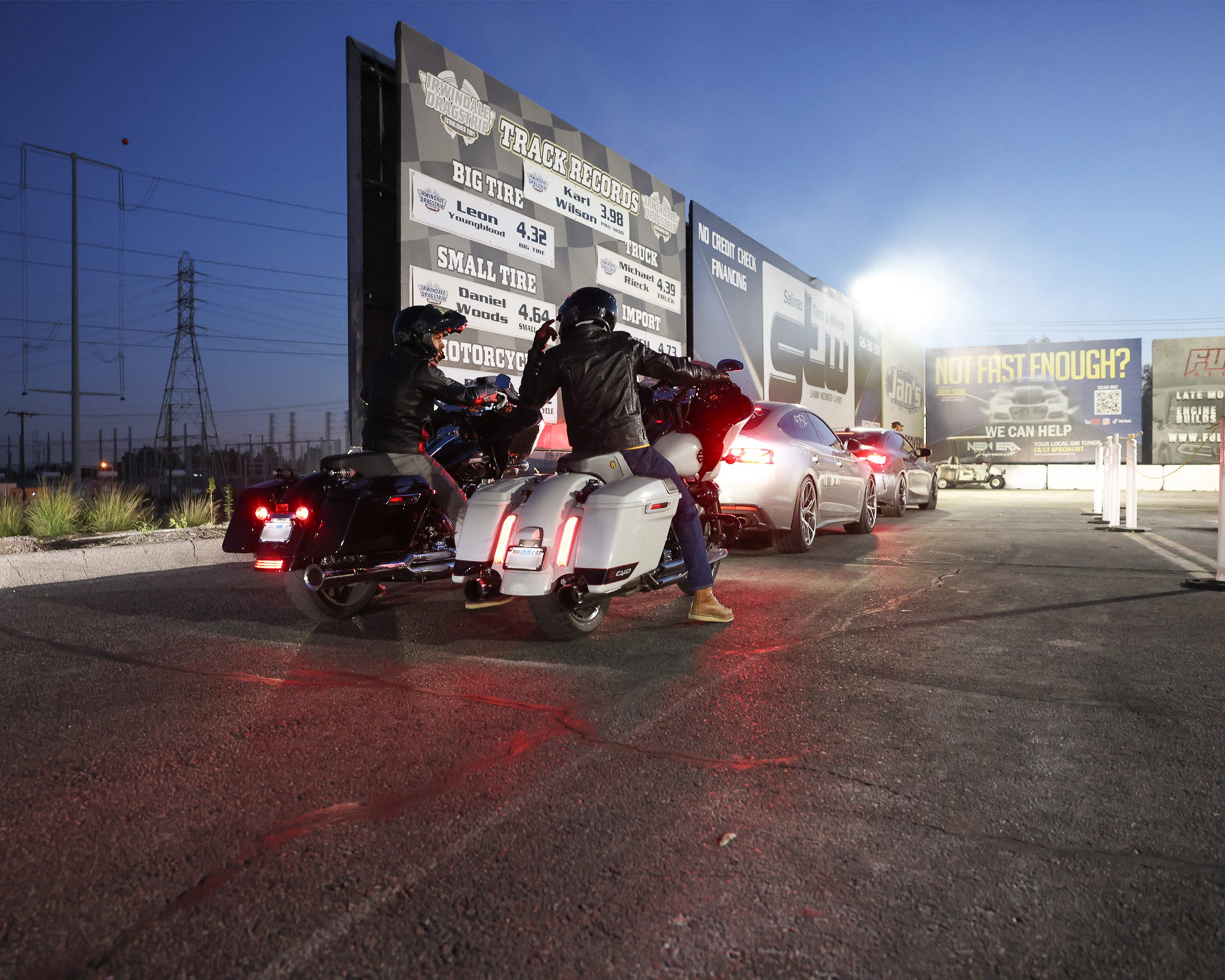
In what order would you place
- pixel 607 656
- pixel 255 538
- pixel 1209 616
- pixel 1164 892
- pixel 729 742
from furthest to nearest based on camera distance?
pixel 1209 616
pixel 255 538
pixel 607 656
pixel 729 742
pixel 1164 892

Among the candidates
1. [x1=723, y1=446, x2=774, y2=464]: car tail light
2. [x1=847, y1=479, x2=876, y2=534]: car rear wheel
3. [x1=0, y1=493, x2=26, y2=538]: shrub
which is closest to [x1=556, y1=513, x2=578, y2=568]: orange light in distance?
[x1=723, y1=446, x2=774, y2=464]: car tail light

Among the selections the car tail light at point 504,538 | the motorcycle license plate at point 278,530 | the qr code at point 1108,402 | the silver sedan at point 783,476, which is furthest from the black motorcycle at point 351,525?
the qr code at point 1108,402

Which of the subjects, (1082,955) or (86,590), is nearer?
(1082,955)

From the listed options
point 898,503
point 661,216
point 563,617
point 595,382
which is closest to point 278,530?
point 563,617

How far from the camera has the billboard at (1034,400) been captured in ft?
139

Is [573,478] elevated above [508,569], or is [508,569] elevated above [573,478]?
[573,478]

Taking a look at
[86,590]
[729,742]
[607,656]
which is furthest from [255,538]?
[729,742]

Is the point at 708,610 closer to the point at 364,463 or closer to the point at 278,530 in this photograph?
the point at 364,463

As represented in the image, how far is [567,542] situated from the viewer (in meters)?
4.37

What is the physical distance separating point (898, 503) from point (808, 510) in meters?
6.76

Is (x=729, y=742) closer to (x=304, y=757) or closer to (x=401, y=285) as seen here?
(x=304, y=757)

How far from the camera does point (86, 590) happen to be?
263 inches

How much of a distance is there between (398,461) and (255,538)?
0.93 m

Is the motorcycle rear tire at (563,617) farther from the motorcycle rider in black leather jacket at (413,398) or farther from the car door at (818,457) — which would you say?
the car door at (818,457)
